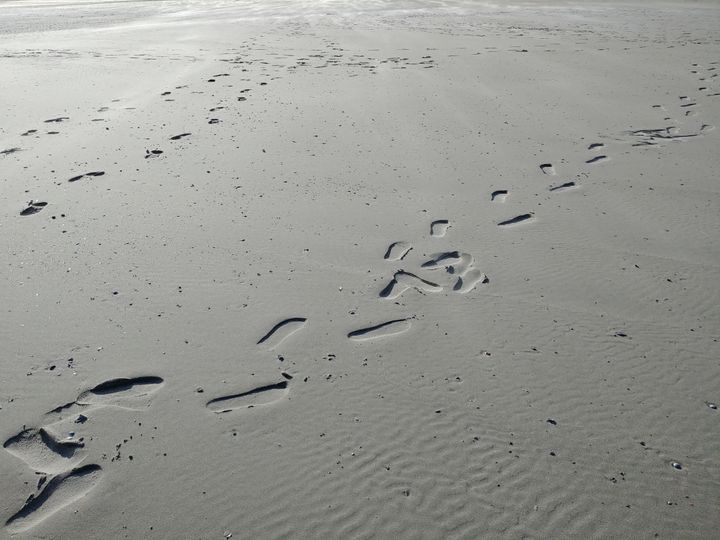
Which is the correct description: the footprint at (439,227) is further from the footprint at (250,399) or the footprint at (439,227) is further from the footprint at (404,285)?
the footprint at (250,399)

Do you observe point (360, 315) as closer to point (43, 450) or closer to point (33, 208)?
point (43, 450)

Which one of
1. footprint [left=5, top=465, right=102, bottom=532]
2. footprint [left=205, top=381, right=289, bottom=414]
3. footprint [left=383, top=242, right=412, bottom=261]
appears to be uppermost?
footprint [left=383, top=242, right=412, bottom=261]

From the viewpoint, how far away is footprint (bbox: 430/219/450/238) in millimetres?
3555

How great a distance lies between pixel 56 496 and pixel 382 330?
1.54m

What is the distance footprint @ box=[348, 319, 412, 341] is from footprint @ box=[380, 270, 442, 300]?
0.72 ft

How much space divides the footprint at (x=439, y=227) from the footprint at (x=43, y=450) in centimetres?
237

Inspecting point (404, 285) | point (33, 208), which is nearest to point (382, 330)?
point (404, 285)

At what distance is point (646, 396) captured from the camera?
2334 millimetres

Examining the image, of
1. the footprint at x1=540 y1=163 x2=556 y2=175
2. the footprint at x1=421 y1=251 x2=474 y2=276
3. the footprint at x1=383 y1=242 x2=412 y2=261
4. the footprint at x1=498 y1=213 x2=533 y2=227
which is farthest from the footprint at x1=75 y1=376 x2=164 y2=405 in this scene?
the footprint at x1=540 y1=163 x2=556 y2=175

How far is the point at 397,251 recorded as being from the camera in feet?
11.0

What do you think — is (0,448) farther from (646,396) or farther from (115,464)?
(646,396)

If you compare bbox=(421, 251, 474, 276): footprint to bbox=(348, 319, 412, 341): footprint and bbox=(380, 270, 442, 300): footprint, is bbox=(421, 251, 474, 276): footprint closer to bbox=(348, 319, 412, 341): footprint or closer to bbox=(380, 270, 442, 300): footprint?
bbox=(380, 270, 442, 300): footprint

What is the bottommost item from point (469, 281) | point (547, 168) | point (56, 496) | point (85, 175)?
point (56, 496)

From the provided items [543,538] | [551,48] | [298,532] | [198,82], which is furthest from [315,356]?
[551,48]
